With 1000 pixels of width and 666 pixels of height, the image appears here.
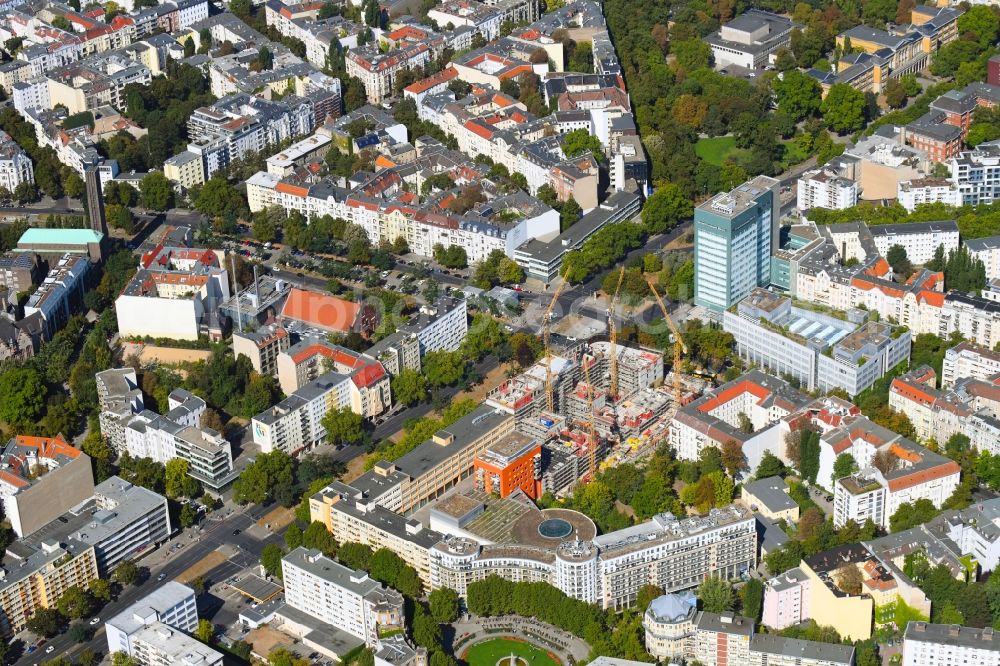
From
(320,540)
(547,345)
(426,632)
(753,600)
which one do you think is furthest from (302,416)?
(753,600)

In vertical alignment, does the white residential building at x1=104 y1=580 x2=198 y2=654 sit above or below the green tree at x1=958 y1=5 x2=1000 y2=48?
below

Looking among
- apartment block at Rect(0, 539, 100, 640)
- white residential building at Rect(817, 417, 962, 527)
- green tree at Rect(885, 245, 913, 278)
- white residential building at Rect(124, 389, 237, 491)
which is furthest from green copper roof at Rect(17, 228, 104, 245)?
white residential building at Rect(817, 417, 962, 527)

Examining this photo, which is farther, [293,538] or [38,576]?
[293,538]

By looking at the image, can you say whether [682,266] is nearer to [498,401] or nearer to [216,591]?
[498,401]

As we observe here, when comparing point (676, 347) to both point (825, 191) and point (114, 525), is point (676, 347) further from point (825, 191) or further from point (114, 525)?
point (114, 525)

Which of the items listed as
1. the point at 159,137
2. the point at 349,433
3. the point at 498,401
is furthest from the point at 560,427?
the point at 159,137

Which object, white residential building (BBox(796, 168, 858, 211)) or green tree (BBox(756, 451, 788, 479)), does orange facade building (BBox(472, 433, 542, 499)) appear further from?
white residential building (BBox(796, 168, 858, 211))
